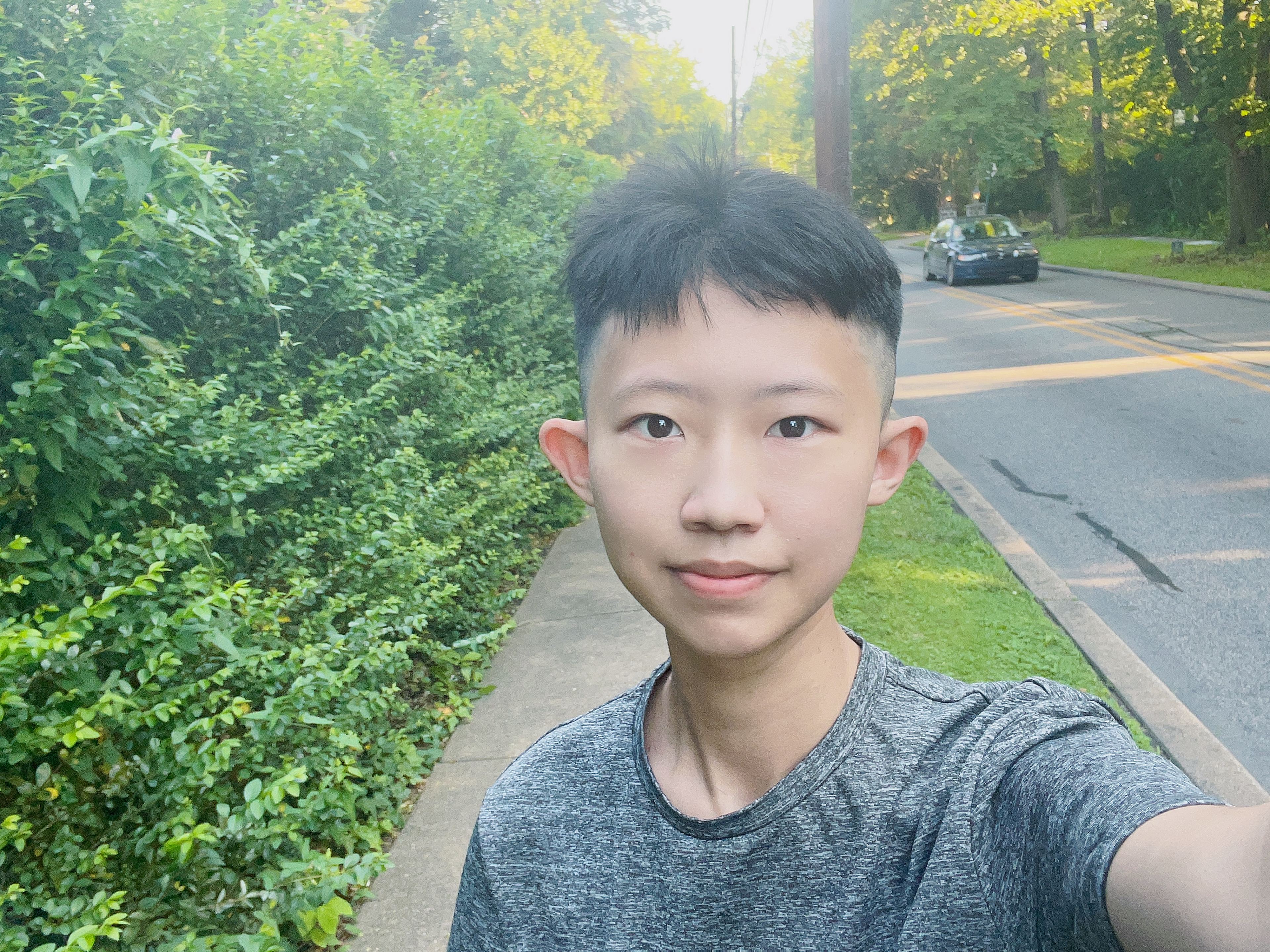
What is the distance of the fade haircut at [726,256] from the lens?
122 centimetres

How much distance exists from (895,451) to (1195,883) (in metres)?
0.66

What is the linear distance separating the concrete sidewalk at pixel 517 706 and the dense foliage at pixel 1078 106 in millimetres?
19600

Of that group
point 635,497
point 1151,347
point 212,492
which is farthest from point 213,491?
point 1151,347

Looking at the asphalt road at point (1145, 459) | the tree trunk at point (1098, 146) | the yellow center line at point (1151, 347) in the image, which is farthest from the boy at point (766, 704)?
the tree trunk at point (1098, 146)

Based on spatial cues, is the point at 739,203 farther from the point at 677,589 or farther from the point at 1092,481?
the point at 1092,481

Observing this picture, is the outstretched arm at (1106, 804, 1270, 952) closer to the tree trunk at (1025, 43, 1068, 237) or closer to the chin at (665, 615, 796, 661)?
the chin at (665, 615, 796, 661)

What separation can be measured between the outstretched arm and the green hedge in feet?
7.13

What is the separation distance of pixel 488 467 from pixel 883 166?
5798cm

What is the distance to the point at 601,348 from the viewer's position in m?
1.30

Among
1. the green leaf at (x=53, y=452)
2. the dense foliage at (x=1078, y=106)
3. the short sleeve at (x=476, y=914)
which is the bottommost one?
the short sleeve at (x=476, y=914)

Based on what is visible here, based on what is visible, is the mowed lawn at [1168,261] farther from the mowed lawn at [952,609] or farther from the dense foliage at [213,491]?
the dense foliage at [213,491]

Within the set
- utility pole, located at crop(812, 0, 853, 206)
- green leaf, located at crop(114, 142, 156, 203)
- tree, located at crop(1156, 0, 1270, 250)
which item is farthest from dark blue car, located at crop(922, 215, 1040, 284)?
green leaf, located at crop(114, 142, 156, 203)

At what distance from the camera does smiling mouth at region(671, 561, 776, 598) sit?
115cm

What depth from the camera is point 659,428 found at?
1.21 metres
